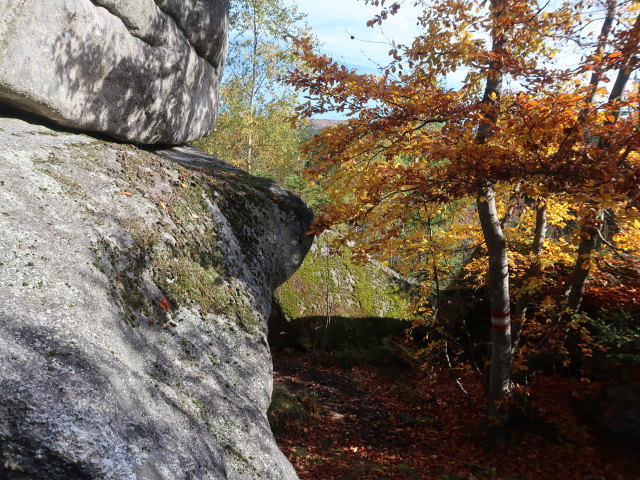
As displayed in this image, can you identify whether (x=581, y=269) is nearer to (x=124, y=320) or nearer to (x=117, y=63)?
(x=124, y=320)

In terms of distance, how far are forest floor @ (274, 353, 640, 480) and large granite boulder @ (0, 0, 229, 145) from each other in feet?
19.2

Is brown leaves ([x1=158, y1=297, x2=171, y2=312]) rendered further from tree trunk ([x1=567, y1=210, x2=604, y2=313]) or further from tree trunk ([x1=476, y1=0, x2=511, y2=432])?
tree trunk ([x1=567, y1=210, x2=604, y2=313])

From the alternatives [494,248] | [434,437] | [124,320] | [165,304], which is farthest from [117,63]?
[434,437]

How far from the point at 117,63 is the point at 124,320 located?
4367mm

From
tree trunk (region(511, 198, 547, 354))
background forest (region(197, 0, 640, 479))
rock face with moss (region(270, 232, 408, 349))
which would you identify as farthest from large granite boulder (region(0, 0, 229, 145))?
tree trunk (region(511, 198, 547, 354))

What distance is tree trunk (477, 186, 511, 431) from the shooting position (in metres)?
6.25

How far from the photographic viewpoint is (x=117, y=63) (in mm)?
5926

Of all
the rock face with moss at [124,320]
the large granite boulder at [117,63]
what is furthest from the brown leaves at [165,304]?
the large granite boulder at [117,63]

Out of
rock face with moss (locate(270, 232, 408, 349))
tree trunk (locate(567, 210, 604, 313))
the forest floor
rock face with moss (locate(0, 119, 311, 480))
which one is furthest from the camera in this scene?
rock face with moss (locate(270, 232, 408, 349))

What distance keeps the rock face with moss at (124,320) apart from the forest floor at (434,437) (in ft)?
8.69

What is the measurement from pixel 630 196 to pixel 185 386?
14.8 ft

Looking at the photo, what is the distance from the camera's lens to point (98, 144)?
5.44m

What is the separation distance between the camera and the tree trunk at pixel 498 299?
6.25m

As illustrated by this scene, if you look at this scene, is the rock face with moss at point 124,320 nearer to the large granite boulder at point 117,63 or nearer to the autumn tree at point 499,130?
the large granite boulder at point 117,63
